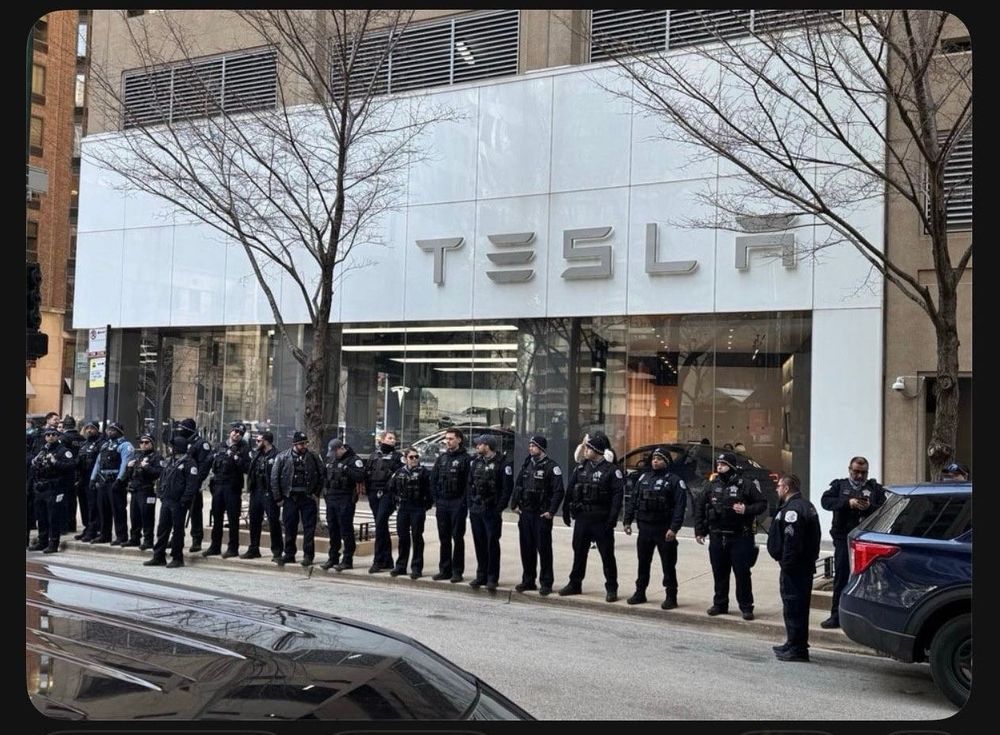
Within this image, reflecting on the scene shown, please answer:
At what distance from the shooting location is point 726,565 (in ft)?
31.9

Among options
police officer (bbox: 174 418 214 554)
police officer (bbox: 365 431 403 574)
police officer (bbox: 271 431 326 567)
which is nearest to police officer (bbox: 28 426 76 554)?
police officer (bbox: 174 418 214 554)

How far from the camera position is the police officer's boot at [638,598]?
10203mm

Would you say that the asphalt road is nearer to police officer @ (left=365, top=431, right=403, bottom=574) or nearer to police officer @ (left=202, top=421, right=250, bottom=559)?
police officer @ (left=365, top=431, right=403, bottom=574)

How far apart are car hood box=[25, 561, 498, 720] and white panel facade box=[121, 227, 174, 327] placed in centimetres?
1902

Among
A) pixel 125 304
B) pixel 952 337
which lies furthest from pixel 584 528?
pixel 125 304

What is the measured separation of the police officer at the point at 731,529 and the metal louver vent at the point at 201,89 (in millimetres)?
10454

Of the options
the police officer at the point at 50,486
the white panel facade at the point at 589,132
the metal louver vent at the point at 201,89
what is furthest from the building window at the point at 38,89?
the white panel facade at the point at 589,132

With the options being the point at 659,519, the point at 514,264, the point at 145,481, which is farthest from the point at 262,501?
the point at 514,264

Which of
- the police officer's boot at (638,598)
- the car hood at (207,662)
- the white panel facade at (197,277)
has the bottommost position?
the police officer's boot at (638,598)

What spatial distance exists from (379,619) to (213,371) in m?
13.0

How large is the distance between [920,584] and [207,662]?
5.58 metres

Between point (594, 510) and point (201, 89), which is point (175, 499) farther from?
point (201, 89)

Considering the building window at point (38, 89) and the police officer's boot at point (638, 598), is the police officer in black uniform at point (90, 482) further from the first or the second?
the building window at point (38, 89)
